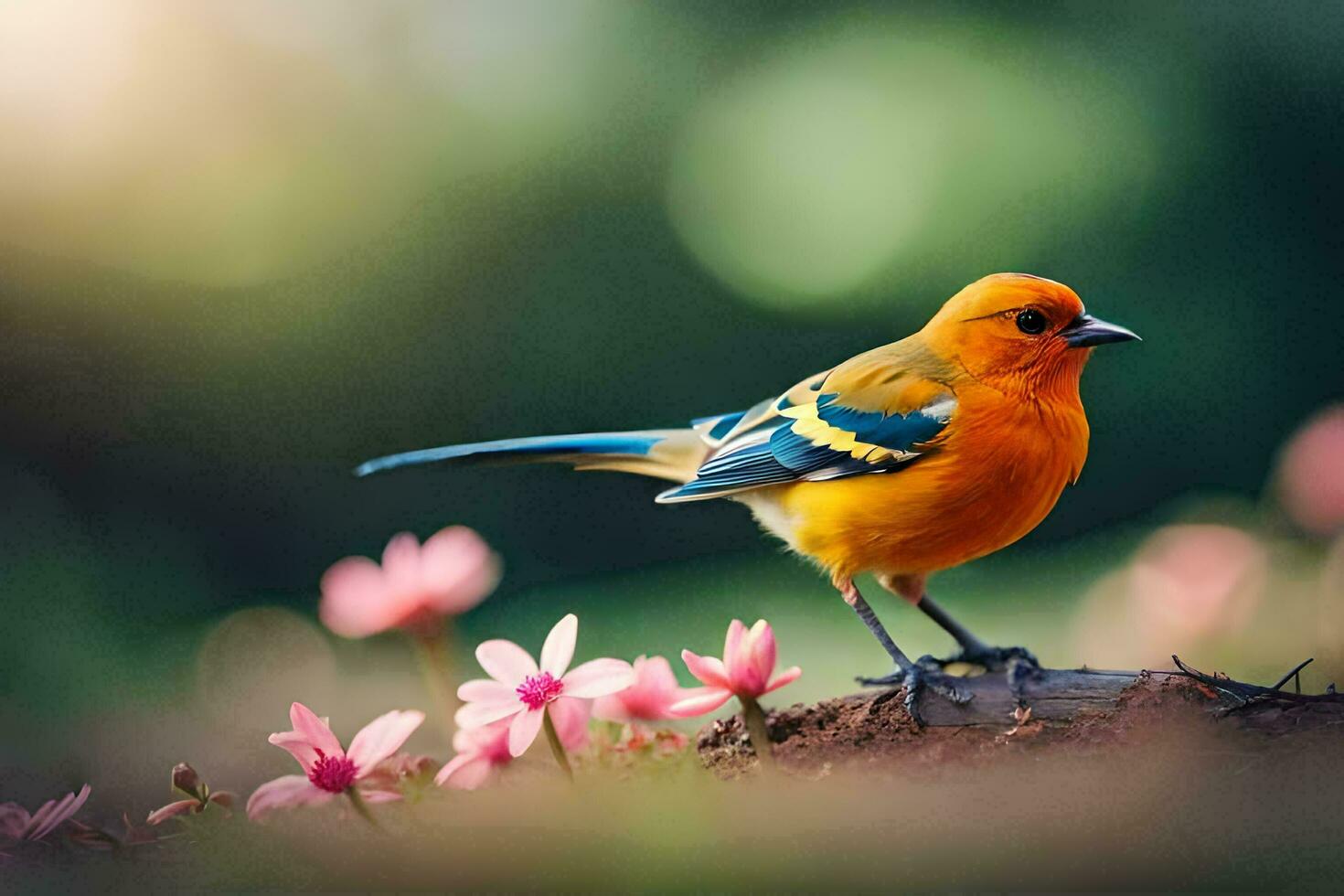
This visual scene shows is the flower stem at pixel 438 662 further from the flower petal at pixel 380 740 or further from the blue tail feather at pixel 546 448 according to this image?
the blue tail feather at pixel 546 448

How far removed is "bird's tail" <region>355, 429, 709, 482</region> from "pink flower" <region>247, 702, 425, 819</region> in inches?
27.5

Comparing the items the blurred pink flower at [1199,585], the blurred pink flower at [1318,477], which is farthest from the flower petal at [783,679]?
the blurred pink flower at [1318,477]

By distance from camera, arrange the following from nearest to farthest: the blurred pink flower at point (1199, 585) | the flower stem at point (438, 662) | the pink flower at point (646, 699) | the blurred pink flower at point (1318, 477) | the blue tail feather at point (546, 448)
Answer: the pink flower at point (646, 699) < the flower stem at point (438, 662) < the blue tail feather at point (546, 448) < the blurred pink flower at point (1199, 585) < the blurred pink flower at point (1318, 477)

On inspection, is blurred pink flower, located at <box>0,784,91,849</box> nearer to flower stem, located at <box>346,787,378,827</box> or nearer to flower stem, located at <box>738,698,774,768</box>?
flower stem, located at <box>346,787,378,827</box>

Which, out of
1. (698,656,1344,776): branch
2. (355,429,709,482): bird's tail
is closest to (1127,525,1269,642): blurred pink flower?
(698,656,1344,776): branch

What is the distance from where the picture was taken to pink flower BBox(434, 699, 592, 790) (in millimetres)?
1296

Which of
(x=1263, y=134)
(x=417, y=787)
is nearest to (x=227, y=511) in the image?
(x=417, y=787)

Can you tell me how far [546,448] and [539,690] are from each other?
69cm

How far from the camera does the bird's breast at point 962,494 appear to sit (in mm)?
1625

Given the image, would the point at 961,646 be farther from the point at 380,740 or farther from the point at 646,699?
the point at 380,740

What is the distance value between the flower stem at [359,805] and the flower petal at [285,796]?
2 cm

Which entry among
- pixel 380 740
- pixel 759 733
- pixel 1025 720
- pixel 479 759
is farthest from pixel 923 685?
pixel 380 740

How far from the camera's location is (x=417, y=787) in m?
1.40

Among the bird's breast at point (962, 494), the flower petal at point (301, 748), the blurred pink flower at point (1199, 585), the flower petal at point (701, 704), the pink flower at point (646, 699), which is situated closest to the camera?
the flower petal at point (301, 748)
